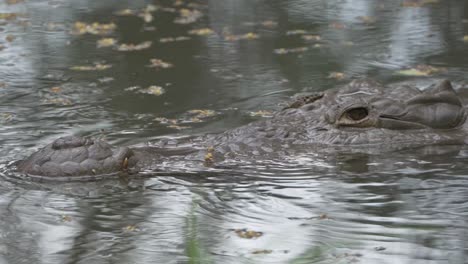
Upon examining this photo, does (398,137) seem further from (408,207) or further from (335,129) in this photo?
(408,207)

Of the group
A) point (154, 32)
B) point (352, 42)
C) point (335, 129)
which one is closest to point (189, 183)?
point (335, 129)

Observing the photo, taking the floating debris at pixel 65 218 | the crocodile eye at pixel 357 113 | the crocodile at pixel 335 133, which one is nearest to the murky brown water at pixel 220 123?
the floating debris at pixel 65 218

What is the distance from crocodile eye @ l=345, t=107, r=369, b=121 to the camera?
21.6ft

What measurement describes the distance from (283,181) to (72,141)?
4.31 feet

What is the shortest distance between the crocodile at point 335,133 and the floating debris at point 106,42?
450cm

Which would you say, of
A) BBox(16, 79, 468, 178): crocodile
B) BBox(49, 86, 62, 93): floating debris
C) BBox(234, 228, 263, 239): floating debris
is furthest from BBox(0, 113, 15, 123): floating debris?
BBox(234, 228, 263, 239): floating debris

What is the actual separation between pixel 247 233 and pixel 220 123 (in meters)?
2.62

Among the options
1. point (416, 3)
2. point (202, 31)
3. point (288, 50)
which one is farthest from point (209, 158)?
point (416, 3)

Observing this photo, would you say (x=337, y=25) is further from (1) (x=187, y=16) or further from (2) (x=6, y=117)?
(2) (x=6, y=117)

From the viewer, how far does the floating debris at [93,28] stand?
11914mm

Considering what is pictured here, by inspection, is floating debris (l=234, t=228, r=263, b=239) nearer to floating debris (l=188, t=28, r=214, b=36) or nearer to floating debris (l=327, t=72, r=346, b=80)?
floating debris (l=327, t=72, r=346, b=80)

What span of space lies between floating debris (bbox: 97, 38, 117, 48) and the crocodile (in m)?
4.50

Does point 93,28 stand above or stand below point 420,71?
above

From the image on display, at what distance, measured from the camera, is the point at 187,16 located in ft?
41.5
